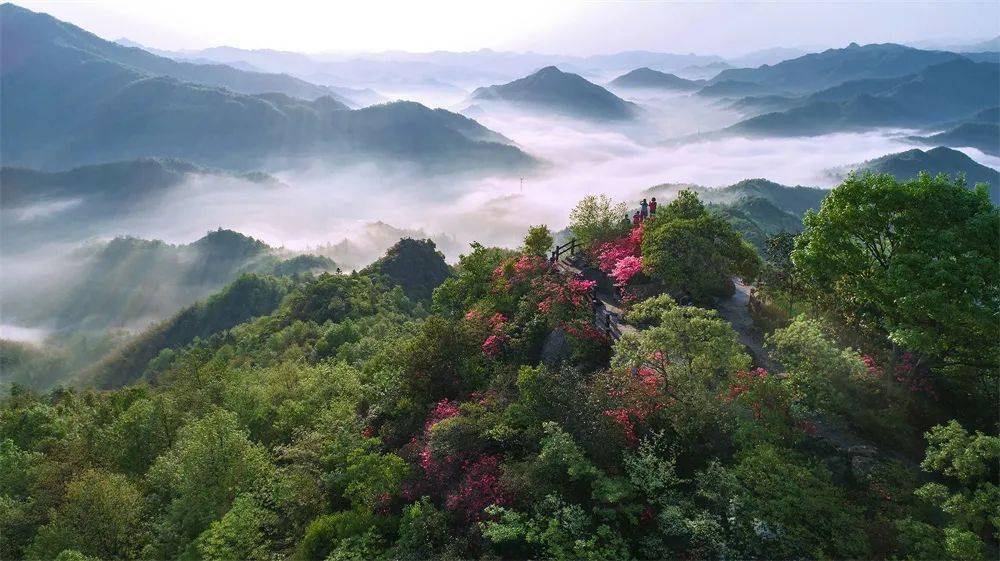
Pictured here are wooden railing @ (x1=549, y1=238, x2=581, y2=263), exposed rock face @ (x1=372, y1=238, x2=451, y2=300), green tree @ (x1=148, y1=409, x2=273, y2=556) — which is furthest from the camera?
exposed rock face @ (x1=372, y1=238, x2=451, y2=300)

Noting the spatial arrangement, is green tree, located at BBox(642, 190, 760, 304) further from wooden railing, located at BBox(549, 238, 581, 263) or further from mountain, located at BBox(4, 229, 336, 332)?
mountain, located at BBox(4, 229, 336, 332)

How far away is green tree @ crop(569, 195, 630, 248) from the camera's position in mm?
34750

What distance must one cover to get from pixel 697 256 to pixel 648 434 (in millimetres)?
12557

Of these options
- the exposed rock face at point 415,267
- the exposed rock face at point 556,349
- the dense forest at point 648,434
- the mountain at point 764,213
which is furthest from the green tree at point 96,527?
the mountain at point 764,213

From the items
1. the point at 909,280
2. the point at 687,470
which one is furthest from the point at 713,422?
the point at 909,280

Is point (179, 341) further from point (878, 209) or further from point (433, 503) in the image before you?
point (878, 209)

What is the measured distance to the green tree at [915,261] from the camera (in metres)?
16.2

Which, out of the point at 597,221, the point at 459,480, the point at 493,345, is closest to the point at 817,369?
the point at 459,480

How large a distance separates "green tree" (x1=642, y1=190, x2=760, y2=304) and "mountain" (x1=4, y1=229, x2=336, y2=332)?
155843 mm

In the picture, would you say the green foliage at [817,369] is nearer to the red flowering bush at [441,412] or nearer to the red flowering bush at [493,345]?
the red flowering bush at [493,345]

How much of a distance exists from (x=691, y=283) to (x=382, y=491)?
56.6 ft

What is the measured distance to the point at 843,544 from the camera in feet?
42.5

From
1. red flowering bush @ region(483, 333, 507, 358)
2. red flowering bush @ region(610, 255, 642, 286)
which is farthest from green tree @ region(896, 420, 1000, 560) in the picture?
red flowering bush @ region(483, 333, 507, 358)

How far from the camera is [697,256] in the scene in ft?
87.9
